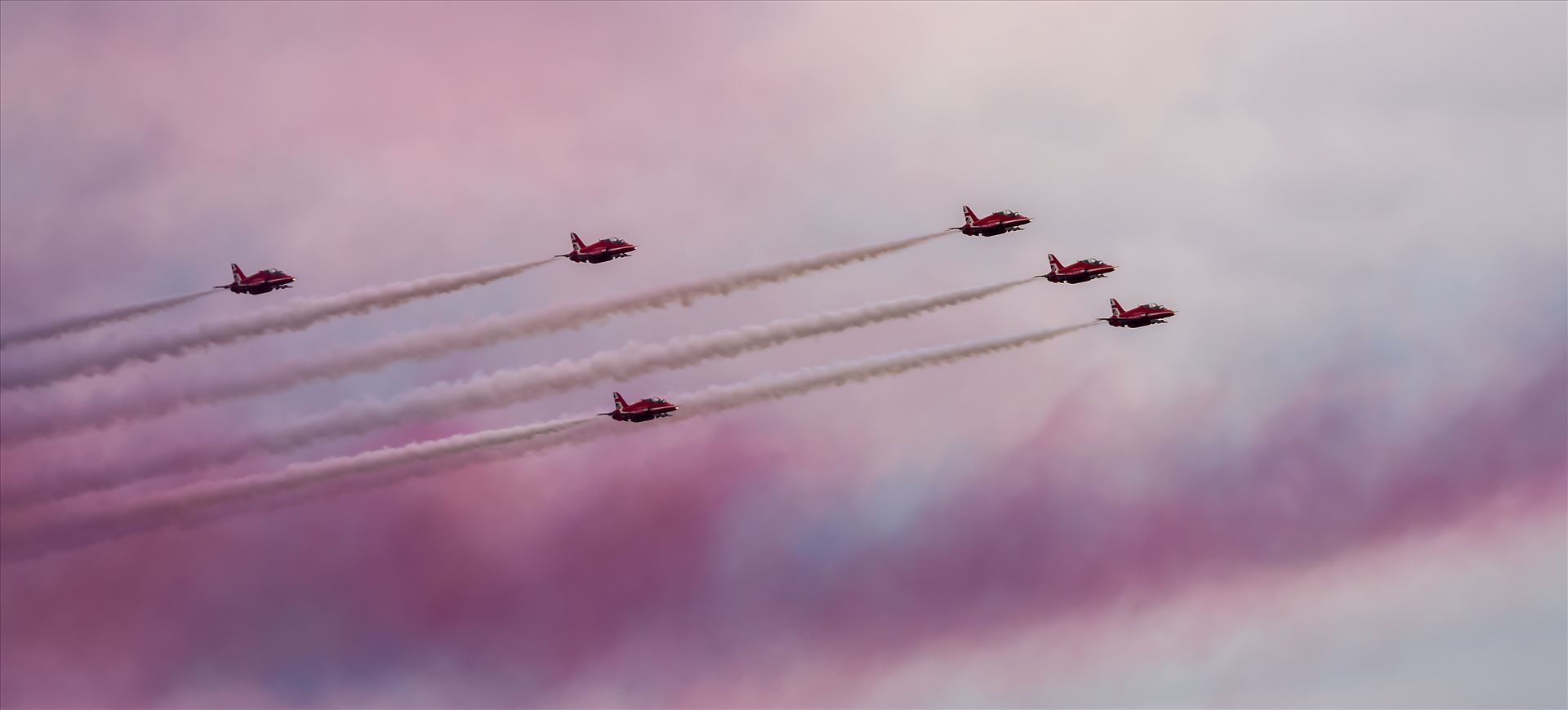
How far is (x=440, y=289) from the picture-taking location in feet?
642

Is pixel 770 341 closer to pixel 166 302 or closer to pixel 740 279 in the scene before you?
pixel 740 279

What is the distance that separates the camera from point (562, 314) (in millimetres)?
194625

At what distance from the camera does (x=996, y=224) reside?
192 metres

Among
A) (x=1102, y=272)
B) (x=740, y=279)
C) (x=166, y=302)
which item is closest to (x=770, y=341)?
(x=740, y=279)

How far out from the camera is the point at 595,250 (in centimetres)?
19600

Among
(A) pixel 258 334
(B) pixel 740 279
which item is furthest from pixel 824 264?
(A) pixel 258 334

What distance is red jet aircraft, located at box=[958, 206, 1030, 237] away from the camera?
7564 inches

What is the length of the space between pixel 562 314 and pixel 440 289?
6.35m

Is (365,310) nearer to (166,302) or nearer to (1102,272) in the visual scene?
(166,302)

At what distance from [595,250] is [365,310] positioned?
11.9m

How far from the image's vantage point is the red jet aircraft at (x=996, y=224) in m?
192

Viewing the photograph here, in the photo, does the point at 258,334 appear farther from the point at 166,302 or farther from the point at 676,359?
the point at 676,359

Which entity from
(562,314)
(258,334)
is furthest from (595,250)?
(258,334)

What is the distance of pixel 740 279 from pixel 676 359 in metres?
5.24
